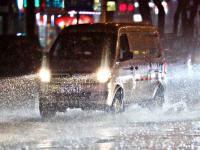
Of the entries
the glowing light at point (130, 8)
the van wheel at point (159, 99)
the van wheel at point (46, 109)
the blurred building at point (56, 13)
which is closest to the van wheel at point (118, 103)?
the van wheel at point (46, 109)

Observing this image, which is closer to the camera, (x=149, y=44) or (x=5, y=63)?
(x=149, y=44)

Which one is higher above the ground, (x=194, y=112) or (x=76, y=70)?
(x=76, y=70)

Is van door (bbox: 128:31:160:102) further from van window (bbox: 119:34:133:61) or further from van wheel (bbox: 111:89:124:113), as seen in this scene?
van wheel (bbox: 111:89:124:113)

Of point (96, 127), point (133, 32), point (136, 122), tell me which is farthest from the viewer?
point (133, 32)

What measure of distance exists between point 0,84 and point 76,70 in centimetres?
401

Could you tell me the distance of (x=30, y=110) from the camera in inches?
706

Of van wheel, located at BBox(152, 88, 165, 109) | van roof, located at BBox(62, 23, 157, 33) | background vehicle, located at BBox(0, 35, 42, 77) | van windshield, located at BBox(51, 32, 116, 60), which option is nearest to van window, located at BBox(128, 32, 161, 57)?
van roof, located at BBox(62, 23, 157, 33)

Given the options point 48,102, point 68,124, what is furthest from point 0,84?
point 68,124

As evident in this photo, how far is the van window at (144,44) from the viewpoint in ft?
55.2

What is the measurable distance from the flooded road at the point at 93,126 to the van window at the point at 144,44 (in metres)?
1.32

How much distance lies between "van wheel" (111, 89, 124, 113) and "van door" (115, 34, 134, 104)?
0.62 ft

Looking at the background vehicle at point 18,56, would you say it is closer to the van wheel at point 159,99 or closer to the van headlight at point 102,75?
the van wheel at point 159,99

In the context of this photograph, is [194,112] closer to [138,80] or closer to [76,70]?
[138,80]

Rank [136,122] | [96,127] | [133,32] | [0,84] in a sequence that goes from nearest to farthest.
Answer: [96,127] < [136,122] < [133,32] < [0,84]
